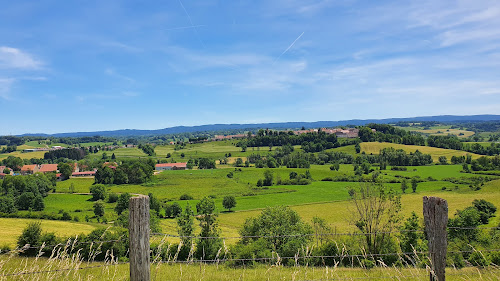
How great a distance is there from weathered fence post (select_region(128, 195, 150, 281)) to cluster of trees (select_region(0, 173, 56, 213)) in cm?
7249

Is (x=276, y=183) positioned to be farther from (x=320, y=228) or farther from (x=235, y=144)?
(x=235, y=144)

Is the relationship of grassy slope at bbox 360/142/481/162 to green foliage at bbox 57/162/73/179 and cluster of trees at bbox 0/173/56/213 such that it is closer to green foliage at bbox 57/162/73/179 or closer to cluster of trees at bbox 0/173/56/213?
cluster of trees at bbox 0/173/56/213

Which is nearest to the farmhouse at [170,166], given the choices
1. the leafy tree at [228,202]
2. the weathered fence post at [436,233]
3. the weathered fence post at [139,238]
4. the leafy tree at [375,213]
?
the leafy tree at [228,202]

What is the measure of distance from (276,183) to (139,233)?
3350 inches

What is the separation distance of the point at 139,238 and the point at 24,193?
8004cm

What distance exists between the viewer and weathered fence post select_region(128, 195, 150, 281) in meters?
3.39

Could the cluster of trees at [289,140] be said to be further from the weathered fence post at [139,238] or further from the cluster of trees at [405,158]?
the weathered fence post at [139,238]

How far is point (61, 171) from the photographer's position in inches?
4190

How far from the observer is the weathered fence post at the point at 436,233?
4020mm

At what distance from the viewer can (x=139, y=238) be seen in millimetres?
3441

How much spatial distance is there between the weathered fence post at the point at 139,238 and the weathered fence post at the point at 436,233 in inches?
144

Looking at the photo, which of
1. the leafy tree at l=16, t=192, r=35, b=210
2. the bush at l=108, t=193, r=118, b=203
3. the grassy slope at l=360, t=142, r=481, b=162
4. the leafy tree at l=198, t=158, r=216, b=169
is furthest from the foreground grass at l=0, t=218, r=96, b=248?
the grassy slope at l=360, t=142, r=481, b=162

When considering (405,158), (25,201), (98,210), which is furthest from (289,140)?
(25,201)

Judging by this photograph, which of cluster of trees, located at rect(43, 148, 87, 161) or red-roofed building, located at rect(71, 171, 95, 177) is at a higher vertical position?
cluster of trees, located at rect(43, 148, 87, 161)
